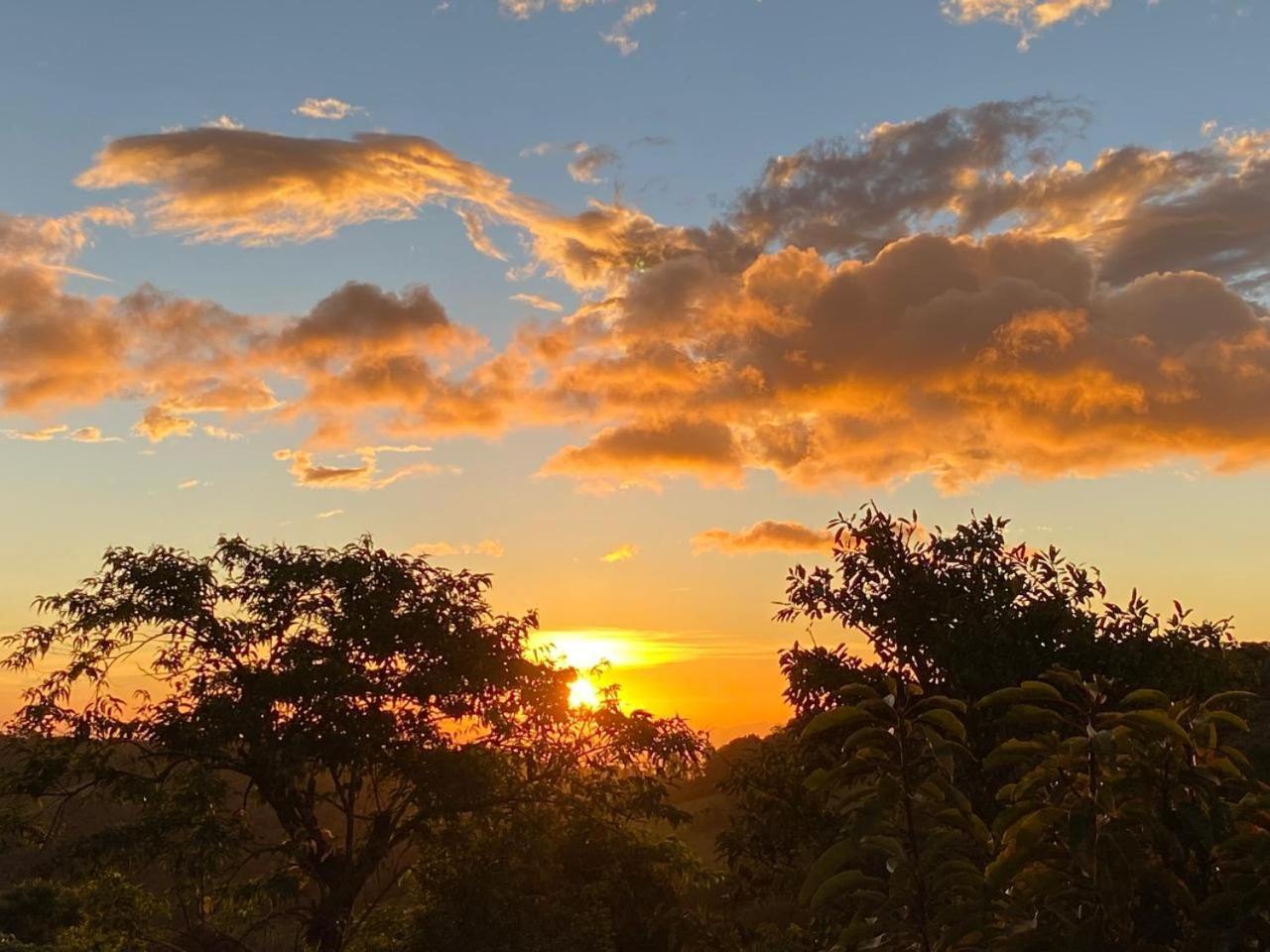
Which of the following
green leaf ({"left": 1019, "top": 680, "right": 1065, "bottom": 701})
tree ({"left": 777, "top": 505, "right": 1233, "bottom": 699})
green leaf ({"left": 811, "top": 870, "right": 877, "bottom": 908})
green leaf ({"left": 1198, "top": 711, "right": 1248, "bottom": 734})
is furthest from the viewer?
tree ({"left": 777, "top": 505, "right": 1233, "bottom": 699})

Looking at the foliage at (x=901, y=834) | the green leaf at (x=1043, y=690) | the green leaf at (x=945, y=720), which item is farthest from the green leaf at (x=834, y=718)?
the green leaf at (x=1043, y=690)

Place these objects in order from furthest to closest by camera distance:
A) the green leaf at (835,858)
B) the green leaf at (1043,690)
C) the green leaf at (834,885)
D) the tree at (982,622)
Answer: the tree at (982,622) < the green leaf at (1043,690) < the green leaf at (834,885) < the green leaf at (835,858)

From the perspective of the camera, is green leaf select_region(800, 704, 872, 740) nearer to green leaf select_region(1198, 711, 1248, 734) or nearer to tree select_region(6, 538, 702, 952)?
green leaf select_region(1198, 711, 1248, 734)

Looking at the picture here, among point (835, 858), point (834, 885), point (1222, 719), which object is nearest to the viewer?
point (835, 858)

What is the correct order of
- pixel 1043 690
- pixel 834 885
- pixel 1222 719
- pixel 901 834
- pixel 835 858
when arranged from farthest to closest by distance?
1. pixel 901 834
2. pixel 1222 719
3. pixel 1043 690
4. pixel 834 885
5. pixel 835 858

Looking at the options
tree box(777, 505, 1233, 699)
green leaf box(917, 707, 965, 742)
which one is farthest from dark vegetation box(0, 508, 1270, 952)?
green leaf box(917, 707, 965, 742)

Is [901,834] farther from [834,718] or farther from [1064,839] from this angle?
[834,718]

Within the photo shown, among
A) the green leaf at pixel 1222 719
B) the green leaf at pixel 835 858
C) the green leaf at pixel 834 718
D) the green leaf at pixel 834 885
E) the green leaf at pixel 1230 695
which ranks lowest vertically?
the green leaf at pixel 834 885

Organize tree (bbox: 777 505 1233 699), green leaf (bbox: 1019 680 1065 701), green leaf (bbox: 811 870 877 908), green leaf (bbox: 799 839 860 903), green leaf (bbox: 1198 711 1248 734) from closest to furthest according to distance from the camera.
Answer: green leaf (bbox: 799 839 860 903)
green leaf (bbox: 811 870 877 908)
green leaf (bbox: 1019 680 1065 701)
green leaf (bbox: 1198 711 1248 734)
tree (bbox: 777 505 1233 699)

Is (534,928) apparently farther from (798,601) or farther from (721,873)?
(798,601)

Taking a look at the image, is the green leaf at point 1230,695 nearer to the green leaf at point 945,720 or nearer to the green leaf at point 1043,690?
the green leaf at point 1043,690

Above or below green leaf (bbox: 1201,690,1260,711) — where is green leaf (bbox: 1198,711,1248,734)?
below

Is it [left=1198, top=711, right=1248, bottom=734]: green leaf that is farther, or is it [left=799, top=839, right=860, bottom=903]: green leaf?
[left=1198, top=711, right=1248, bottom=734]: green leaf

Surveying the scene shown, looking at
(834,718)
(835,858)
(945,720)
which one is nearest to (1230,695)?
(945,720)
